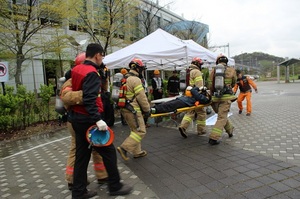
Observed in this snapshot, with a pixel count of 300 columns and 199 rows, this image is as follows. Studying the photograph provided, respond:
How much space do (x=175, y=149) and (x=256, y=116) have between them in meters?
4.45

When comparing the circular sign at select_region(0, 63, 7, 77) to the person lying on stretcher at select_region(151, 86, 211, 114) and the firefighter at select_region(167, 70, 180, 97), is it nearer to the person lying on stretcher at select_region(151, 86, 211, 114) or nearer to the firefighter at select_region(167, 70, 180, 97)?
the person lying on stretcher at select_region(151, 86, 211, 114)

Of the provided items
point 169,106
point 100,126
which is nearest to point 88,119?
point 100,126

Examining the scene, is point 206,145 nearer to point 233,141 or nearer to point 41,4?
point 233,141

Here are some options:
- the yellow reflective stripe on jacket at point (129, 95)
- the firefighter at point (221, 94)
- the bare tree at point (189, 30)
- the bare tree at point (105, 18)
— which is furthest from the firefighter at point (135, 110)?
the bare tree at point (189, 30)

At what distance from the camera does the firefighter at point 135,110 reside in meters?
4.40

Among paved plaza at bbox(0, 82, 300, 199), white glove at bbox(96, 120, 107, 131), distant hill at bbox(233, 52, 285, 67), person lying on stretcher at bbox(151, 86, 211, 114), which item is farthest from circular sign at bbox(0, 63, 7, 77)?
distant hill at bbox(233, 52, 285, 67)

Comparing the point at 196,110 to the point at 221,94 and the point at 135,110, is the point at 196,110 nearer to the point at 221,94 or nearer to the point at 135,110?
the point at 221,94

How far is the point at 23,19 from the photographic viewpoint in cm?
1120

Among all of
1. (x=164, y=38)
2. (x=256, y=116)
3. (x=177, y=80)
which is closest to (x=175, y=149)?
(x=256, y=116)

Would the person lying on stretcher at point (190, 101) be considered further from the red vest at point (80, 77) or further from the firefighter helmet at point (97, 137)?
the red vest at point (80, 77)

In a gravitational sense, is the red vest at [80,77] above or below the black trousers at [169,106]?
above

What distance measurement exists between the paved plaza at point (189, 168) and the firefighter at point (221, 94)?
0.29 meters

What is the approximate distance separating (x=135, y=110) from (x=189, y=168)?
142cm

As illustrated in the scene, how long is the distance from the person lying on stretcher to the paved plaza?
0.82m
